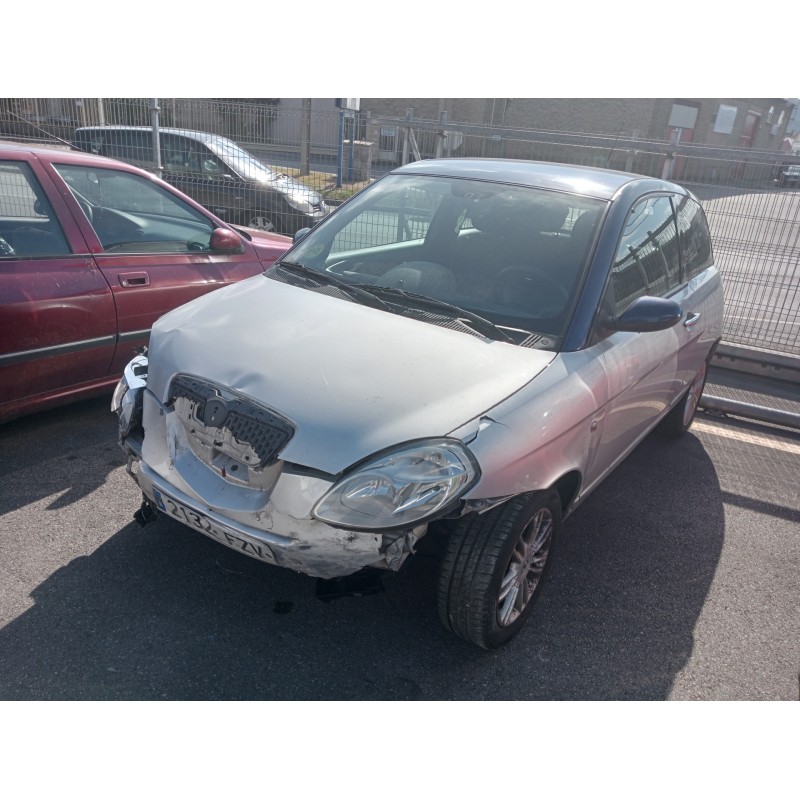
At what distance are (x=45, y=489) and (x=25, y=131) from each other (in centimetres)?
564

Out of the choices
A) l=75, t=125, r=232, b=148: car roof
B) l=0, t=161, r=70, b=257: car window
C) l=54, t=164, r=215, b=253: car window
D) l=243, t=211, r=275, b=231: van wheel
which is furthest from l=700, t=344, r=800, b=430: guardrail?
l=75, t=125, r=232, b=148: car roof

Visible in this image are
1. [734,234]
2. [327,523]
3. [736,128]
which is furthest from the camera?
[736,128]

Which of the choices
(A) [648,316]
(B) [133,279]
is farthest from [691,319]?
(B) [133,279]

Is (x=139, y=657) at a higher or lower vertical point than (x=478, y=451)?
lower

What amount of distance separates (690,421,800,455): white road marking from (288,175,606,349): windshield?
2.75 metres

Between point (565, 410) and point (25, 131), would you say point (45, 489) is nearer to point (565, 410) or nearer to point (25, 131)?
point (565, 410)

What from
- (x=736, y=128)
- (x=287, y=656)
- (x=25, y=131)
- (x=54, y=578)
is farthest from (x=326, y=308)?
(x=736, y=128)

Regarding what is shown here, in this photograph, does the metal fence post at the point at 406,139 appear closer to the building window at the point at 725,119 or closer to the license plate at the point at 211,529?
the license plate at the point at 211,529

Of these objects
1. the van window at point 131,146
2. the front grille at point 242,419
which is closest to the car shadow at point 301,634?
the front grille at point 242,419

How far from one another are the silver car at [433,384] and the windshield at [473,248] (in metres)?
0.01

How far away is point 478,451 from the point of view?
219 centimetres

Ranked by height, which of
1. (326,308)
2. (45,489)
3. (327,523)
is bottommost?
(45,489)

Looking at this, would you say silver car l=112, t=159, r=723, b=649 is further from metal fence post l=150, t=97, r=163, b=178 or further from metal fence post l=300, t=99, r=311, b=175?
metal fence post l=150, t=97, r=163, b=178

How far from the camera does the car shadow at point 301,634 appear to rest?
2.32m
